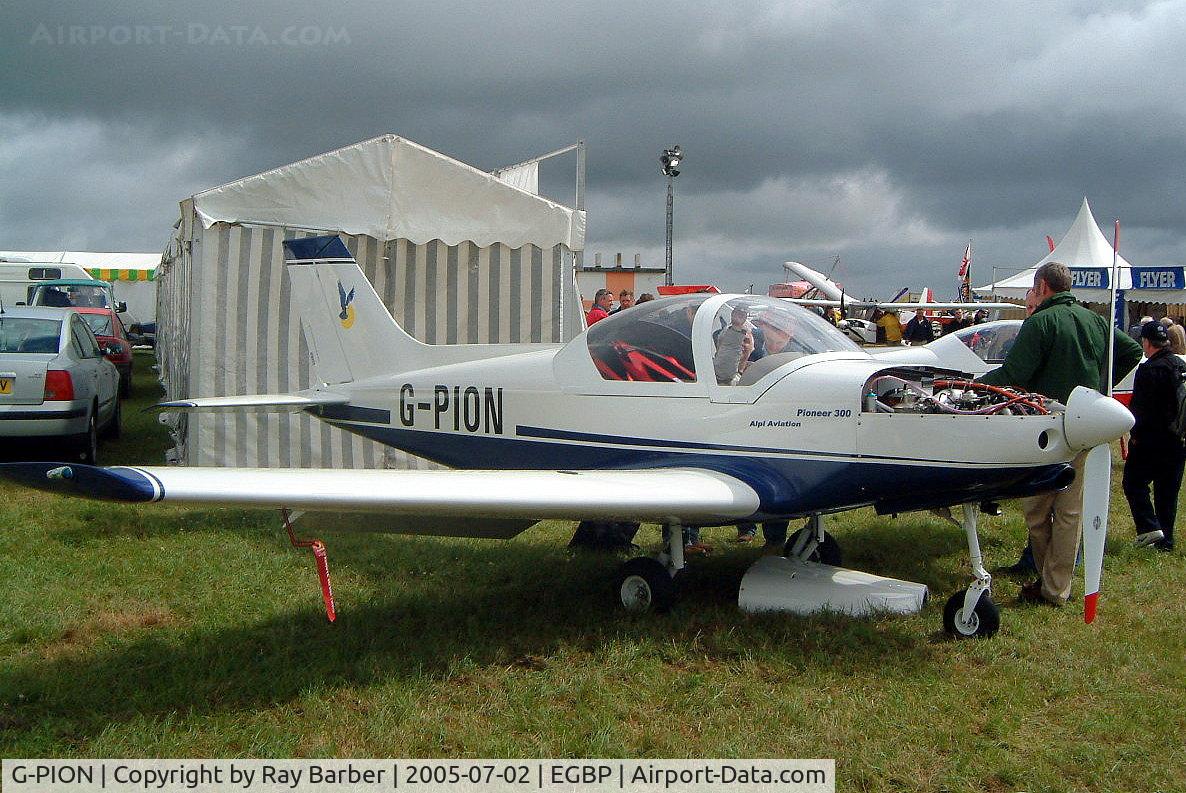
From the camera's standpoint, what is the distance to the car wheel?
8703 millimetres

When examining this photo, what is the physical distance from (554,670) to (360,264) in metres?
5.31

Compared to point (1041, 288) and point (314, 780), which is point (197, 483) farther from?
point (1041, 288)

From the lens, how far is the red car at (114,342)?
47.2 feet

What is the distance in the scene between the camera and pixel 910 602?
192 inches

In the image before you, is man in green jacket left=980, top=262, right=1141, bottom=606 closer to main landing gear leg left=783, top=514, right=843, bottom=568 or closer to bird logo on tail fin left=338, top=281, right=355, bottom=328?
main landing gear leg left=783, top=514, right=843, bottom=568

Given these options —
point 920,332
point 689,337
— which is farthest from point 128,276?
point 689,337

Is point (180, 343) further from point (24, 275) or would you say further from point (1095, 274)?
point (24, 275)

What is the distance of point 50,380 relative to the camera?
326 inches

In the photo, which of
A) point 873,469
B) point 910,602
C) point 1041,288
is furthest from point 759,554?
point 1041,288

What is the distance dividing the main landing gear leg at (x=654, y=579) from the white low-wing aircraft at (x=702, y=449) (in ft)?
0.04

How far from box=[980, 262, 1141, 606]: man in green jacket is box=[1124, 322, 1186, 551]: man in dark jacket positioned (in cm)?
146

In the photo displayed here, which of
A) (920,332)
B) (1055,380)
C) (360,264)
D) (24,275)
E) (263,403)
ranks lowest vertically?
(263,403)

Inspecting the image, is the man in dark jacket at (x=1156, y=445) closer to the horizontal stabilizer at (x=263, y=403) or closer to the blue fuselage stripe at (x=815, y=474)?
the blue fuselage stripe at (x=815, y=474)

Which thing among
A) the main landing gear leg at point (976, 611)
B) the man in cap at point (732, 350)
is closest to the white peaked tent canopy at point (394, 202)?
the man in cap at point (732, 350)
